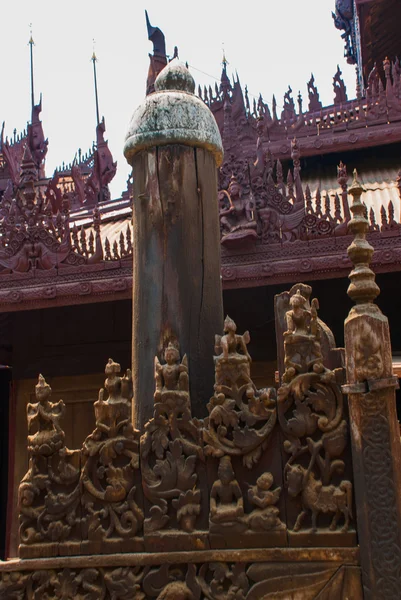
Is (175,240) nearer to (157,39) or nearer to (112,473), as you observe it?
(112,473)

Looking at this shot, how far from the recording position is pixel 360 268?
3.51 m

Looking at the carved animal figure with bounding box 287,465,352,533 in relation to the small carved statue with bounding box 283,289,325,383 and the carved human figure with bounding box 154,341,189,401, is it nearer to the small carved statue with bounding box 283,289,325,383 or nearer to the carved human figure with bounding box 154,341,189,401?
the small carved statue with bounding box 283,289,325,383

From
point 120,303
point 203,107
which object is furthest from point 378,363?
point 120,303

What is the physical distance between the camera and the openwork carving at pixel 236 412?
11.2 ft

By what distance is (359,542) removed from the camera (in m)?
3.21

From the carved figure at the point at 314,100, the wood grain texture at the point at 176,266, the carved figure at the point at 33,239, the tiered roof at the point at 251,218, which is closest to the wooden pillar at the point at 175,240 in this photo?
the wood grain texture at the point at 176,266

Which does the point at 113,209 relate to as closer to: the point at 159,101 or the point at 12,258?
the point at 12,258

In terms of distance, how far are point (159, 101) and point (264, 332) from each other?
17.6ft

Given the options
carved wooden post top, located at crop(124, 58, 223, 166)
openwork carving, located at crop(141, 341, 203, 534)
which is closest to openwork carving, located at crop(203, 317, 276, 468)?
openwork carving, located at crop(141, 341, 203, 534)

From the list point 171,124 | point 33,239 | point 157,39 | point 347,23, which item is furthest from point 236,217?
point 347,23

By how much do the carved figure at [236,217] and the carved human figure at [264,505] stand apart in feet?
16.5

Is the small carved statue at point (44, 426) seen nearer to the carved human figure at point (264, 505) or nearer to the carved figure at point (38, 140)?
the carved human figure at point (264, 505)

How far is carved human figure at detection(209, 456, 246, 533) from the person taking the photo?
11.0ft

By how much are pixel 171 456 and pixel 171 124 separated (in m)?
1.80
